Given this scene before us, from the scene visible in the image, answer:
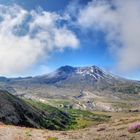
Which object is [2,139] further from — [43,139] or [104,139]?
[104,139]

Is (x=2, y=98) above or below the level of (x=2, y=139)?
above

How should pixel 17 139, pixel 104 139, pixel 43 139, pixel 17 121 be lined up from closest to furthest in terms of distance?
pixel 104 139
pixel 17 139
pixel 43 139
pixel 17 121

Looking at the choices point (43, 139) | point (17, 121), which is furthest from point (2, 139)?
point (17, 121)

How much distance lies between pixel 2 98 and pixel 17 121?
12.9m

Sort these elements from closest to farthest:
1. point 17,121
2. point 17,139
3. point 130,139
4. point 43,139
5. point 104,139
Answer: point 130,139, point 104,139, point 17,139, point 43,139, point 17,121

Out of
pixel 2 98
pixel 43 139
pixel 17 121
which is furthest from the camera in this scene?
pixel 2 98

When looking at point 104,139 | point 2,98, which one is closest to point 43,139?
point 104,139

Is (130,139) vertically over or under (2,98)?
under

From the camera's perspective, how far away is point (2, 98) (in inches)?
4911

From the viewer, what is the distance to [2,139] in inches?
1693

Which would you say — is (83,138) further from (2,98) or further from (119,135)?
(2,98)

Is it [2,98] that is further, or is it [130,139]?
[2,98]

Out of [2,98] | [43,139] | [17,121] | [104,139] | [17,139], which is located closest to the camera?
[104,139]

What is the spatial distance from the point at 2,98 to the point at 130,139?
9209cm
